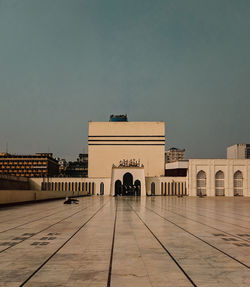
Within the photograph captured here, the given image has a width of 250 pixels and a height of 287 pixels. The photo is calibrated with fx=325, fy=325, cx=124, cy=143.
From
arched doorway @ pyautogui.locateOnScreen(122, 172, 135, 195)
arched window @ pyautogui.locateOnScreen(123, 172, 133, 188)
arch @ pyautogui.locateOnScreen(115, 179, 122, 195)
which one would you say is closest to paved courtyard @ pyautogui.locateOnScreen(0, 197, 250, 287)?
arch @ pyautogui.locateOnScreen(115, 179, 122, 195)

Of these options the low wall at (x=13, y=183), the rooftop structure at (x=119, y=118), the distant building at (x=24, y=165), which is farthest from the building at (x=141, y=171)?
the distant building at (x=24, y=165)

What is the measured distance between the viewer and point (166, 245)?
1262 centimetres

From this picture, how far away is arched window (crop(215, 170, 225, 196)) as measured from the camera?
105 metres

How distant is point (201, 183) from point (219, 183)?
5835mm

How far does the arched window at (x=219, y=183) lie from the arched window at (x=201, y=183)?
3856mm

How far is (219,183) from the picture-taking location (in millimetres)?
106188

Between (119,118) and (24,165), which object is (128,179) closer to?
(119,118)

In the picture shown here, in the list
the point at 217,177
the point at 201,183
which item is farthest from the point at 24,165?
the point at 217,177

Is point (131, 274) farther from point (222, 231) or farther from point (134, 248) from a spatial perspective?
point (222, 231)

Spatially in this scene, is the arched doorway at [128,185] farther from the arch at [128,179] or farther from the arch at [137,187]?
the arch at [137,187]

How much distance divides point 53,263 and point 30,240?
183 inches

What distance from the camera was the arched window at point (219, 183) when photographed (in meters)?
105

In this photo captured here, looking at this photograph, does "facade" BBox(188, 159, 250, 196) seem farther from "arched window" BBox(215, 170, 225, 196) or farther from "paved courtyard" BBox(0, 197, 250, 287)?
"paved courtyard" BBox(0, 197, 250, 287)

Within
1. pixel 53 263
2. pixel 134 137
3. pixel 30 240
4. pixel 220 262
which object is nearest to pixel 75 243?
pixel 30 240
